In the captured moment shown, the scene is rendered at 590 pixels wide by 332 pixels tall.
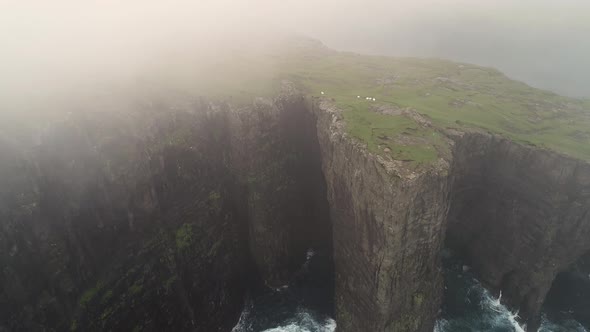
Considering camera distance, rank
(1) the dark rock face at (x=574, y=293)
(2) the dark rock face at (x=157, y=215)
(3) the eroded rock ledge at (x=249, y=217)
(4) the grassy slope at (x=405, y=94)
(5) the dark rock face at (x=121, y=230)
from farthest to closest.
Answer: (1) the dark rock face at (x=574, y=293) < (4) the grassy slope at (x=405, y=94) < (3) the eroded rock ledge at (x=249, y=217) < (2) the dark rock face at (x=157, y=215) < (5) the dark rock face at (x=121, y=230)

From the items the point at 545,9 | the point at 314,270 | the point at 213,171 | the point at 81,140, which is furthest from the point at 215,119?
the point at 545,9

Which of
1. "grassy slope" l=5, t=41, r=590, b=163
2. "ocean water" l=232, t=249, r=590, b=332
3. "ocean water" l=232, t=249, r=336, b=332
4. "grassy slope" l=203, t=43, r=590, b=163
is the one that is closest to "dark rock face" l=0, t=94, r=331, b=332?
"ocean water" l=232, t=249, r=336, b=332

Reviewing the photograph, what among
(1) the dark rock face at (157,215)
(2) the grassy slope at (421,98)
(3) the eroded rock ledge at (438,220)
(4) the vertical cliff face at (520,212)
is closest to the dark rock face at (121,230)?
(1) the dark rock face at (157,215)

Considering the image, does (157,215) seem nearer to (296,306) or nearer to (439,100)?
(296,306)

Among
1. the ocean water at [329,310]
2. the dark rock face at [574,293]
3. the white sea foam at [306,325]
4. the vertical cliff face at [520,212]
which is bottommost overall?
the white sea foam at [306,325]

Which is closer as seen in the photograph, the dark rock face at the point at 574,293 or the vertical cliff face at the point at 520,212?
the vertical cliff face at the point at 520,212

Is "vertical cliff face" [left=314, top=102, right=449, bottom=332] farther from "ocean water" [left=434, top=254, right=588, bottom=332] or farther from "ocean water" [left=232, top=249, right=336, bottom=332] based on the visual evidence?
"ocean water" [left=434, top=254, right=588, bottom=332]

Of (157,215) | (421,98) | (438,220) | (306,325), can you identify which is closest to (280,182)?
(157,215)

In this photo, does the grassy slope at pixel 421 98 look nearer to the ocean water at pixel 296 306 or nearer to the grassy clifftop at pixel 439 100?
the grassy clifftop at pixel 439 100
